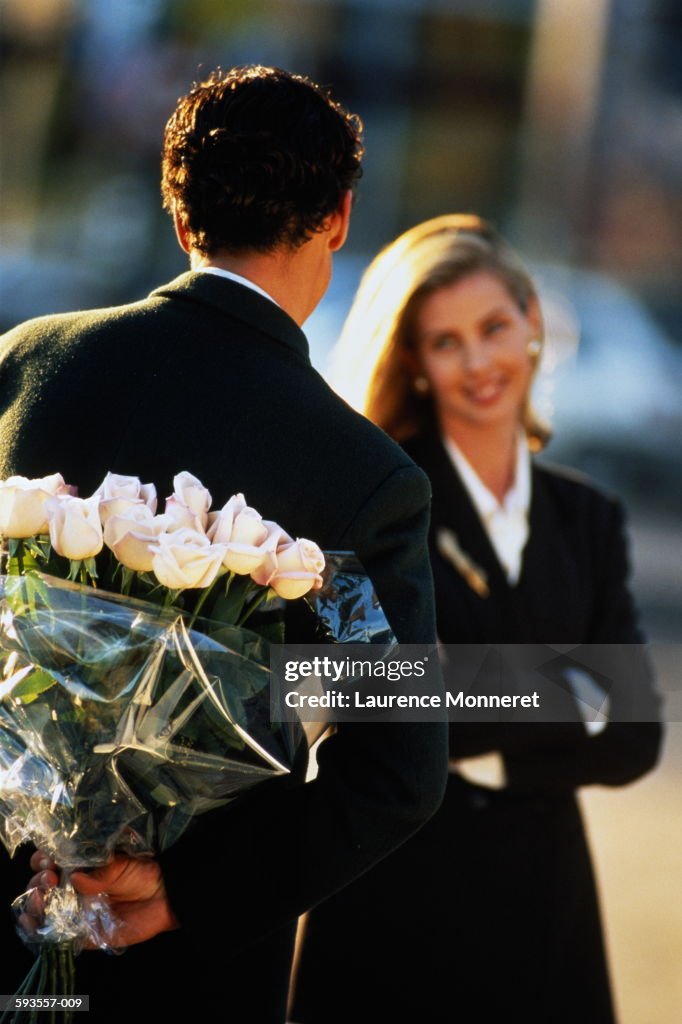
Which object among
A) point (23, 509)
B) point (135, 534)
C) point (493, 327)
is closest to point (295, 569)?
point (135, 534)

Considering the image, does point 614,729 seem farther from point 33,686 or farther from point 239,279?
point 33,686

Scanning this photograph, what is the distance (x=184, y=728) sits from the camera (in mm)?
1605

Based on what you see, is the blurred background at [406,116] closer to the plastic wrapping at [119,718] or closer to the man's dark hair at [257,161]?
the man's dark hair at [257,161]

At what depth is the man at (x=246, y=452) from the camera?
1767mm

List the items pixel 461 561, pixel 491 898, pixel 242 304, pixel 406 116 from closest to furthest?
pixel 242 304, pixel 491 898, pixel 461 561, pixel 406 116

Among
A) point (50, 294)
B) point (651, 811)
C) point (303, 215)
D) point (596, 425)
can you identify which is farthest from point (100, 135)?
point (303, 215)

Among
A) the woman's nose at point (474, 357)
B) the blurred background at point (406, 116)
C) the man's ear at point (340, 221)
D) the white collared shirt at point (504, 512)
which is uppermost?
the blurred background at point (406, 116)

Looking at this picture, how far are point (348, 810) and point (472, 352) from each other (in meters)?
1.56

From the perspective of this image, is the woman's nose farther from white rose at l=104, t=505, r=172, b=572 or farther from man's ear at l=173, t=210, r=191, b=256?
white rose at l=104, t=505, r=172, b=572

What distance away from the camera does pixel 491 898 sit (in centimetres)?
273

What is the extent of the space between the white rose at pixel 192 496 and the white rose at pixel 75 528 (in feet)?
0.33

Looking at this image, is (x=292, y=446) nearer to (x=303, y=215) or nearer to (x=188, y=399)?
(x=188, y=399)

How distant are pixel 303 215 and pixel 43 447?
460 millimetres

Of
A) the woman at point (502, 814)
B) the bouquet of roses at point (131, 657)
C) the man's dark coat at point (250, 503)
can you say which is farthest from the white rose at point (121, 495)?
the woman at point (502, 814)
